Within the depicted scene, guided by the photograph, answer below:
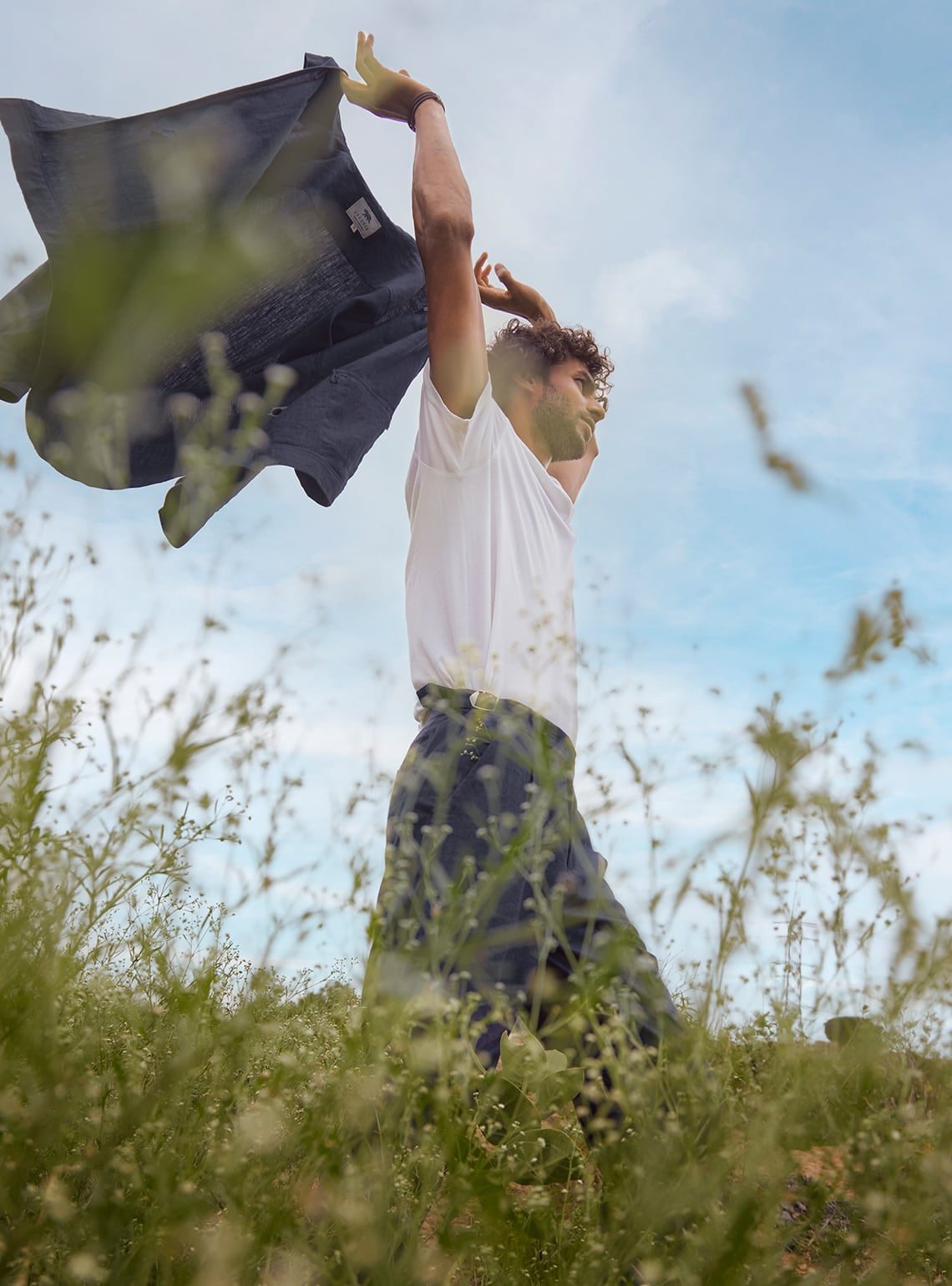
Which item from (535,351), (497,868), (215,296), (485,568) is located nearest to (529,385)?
(535,351)

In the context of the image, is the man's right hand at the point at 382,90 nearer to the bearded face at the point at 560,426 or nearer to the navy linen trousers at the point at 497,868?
the bearded face at the point at 560,426

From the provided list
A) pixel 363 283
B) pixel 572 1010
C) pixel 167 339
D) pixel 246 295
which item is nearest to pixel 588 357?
pixel 363 283

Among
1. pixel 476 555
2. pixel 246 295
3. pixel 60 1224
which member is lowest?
pixel 60 1224

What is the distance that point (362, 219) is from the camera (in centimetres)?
329

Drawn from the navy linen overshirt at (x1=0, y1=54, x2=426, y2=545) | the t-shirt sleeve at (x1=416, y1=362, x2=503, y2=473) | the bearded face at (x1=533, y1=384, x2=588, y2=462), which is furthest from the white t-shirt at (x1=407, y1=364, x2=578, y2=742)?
the bearded face at (x1=533, y1=384, x2=588, y2=462)

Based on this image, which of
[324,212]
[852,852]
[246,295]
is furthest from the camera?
[324,212]

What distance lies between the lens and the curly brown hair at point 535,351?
3.66 m

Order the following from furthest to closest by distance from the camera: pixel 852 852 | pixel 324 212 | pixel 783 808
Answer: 1. pixel 324 212
2. pixel 852 852
3. pixel 783 808

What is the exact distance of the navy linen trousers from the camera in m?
1.77

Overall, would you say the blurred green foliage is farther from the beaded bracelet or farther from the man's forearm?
the beaded bracelet

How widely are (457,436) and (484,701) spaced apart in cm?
89

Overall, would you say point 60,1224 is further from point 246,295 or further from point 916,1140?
point 246,295

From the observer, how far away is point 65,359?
2.68m

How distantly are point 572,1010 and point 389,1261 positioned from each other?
431mm
